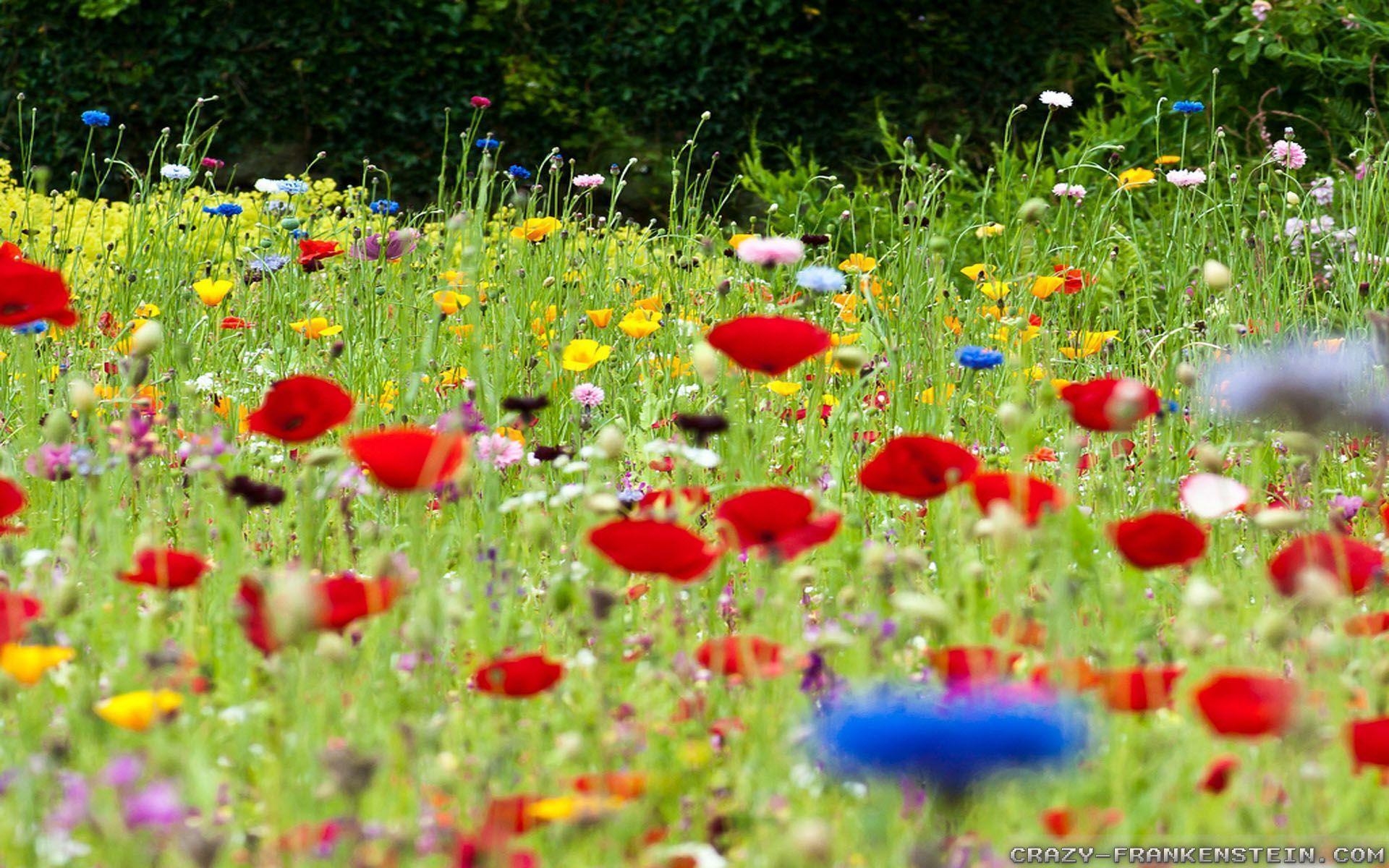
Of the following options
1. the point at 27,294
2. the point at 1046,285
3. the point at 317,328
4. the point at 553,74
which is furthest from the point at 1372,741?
the point at 553,74

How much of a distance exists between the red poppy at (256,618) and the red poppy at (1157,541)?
2.40 feet

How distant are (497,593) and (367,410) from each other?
121 cm

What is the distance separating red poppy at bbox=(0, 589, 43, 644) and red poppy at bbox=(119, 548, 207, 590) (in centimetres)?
8

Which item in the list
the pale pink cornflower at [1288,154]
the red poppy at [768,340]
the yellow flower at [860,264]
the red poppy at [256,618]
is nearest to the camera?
the red poppy at [256,618]

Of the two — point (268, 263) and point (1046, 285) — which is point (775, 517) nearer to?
point (1046, 285)

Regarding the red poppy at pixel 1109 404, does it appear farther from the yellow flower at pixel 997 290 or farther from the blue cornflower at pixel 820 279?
the yellow flower at pixel 997 290

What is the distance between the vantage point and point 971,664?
114 cm

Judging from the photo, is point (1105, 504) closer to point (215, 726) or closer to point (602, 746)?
point (602, 746)

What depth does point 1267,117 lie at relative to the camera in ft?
16.6

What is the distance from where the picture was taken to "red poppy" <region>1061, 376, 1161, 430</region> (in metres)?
1.29

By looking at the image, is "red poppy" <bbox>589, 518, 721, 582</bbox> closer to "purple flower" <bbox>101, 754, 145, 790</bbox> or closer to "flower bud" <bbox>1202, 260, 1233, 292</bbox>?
"purple flower" <bbox>101, 754, 145, 790</bbox>

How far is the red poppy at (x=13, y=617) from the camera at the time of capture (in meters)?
1.14

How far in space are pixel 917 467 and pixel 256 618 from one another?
24.5 inches

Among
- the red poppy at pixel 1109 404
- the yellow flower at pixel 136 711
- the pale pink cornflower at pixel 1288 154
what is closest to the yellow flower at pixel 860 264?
the pale pink cornflower at pixel 1288 154
